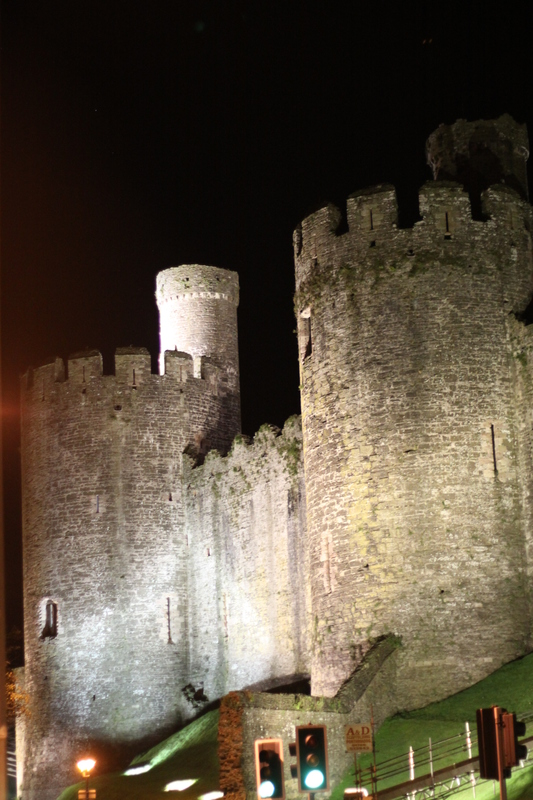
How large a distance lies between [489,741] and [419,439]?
10412 millimetres

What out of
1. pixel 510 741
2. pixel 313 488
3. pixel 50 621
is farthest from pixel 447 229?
pixel 50 621

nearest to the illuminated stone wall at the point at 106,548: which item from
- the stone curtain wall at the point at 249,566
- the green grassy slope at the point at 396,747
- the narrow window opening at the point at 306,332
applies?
the stone curtain wall at the point at 249,566

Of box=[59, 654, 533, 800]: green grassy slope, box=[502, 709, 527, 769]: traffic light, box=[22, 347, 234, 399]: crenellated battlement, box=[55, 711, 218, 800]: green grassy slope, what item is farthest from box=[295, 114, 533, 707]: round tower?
box=[22, 347, 234, 399]: crenellated battlement

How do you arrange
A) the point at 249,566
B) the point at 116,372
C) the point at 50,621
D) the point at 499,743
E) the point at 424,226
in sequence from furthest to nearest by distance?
1. the point at 116,372
2. the point at 50,621
3. the point at 249,566
4. the point at 424,226
5. the point at 499,743

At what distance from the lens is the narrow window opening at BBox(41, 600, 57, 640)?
1353 inches

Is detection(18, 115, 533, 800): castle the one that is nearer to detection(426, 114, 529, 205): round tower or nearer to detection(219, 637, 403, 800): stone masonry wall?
detection(426, 114, 529, 205): round tower

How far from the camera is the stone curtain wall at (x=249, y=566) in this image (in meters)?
31.5

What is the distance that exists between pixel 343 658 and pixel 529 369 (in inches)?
243

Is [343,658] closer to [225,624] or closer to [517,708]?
[517,708]

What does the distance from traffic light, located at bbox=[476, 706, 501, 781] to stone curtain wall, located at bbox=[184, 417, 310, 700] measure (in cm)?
1553

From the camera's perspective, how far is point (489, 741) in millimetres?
14844

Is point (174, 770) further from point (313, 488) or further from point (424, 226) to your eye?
point (424, 226)

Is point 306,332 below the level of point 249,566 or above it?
above

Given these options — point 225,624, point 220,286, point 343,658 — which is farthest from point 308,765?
point 220,286
